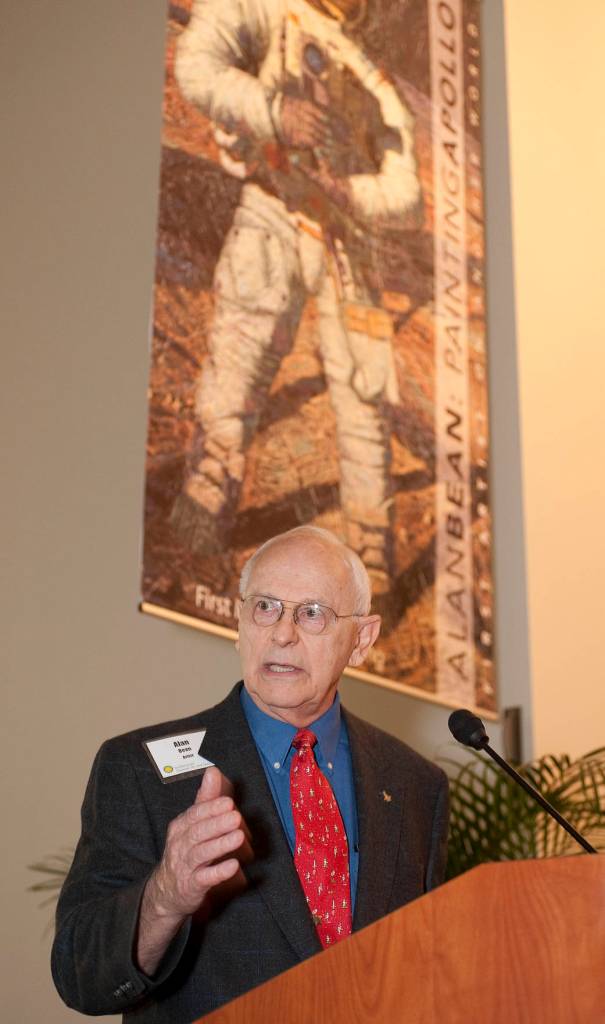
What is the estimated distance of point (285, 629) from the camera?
2883mm

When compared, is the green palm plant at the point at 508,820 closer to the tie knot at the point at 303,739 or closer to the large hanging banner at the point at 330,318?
the large hanging banner at the point at 330,318

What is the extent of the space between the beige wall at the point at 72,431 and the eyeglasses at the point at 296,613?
1.37 meters

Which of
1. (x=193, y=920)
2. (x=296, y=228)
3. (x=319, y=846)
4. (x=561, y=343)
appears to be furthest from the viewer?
(x=561, y=343)

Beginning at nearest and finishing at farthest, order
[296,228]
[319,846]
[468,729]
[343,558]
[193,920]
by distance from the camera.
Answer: [468,729]
[193,920]
[319,846]
[343,558]
[296,228]

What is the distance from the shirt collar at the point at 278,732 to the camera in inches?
112

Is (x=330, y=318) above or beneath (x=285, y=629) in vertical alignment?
above

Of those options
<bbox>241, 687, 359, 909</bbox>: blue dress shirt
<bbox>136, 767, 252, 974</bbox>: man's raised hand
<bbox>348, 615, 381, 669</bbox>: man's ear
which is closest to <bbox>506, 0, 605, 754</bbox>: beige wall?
<bbox>348, 615, 381, 669</bbox>: man's ear

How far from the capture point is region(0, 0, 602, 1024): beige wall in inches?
157

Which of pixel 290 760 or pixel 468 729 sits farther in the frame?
pixel 290 760

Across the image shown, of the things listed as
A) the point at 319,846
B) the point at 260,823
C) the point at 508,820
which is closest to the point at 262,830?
the point at 260,823

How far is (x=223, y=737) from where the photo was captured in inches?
111

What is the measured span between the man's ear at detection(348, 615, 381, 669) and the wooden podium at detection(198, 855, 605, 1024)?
54.3 inches

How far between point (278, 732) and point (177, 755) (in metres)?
0.25

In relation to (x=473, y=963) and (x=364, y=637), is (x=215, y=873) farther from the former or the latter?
(x=364, y=637)
